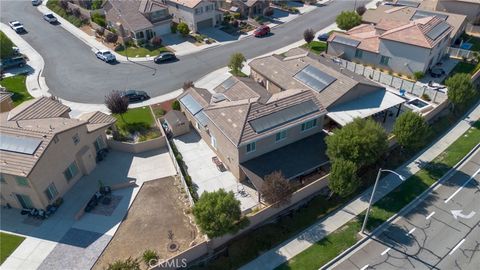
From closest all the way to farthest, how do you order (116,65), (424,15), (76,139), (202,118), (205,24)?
(76,139) → (202,118) → (116,65) → (424,15) → (205,24)

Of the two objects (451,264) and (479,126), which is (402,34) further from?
(451,264)

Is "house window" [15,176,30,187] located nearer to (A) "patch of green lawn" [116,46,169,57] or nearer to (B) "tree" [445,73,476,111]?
(A) "patch of green lawn" [116,46,169,57]

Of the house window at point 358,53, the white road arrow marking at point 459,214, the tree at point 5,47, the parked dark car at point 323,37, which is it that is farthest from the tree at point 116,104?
the parked dark car at point 323,37

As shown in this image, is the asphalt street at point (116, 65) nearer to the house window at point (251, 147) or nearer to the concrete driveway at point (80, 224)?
the concrete driveway at point (80, 224)

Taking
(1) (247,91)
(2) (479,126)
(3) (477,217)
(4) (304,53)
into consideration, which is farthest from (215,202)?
(2) (479,126)

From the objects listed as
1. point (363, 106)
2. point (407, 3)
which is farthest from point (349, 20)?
point (363, 106)

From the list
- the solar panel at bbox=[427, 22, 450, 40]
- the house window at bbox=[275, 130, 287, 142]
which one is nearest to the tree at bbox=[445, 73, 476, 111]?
the solar panel at bbox=[427, 22, 450, 40]

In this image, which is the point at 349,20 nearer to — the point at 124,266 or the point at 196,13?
the point at 196,13
